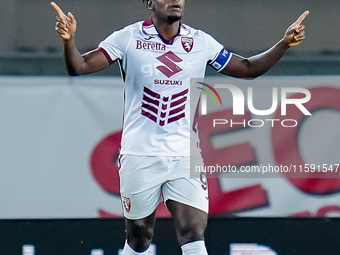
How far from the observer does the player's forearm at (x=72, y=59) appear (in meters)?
2.89

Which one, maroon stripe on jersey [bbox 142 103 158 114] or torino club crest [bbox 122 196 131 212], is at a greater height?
maroon stripe on jersey [bbox 142 103 158 114]

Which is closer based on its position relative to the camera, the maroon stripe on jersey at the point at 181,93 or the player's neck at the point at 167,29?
the maroon stripe on jersey at the point at 181,93

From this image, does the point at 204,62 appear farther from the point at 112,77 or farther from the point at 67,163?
the point at 67,163

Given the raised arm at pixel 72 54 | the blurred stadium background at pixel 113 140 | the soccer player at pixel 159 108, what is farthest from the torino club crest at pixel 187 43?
the blurred stadium background at pixel 113 140

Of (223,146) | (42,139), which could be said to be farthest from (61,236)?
(223,146)

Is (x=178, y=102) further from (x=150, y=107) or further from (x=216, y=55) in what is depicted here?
(x=216, y=55)

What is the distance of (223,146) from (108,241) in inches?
45.9

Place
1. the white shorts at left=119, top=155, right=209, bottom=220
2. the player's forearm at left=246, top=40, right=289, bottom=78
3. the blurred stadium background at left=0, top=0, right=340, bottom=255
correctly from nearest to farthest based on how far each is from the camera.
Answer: the white shorts at left=119, top=155, right=209, bottom=220 < the player's forearm at left=246, top=40, right=289, bottom=78 < the blurred stadium background at left=0, top=0, right=340, bottom=255

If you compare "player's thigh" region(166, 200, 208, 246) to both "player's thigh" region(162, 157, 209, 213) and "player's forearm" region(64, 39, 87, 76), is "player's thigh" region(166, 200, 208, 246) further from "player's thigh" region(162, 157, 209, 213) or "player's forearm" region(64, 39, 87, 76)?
"player's forearm" region(64, 39, 87, 76)

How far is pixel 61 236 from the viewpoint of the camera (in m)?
4.32

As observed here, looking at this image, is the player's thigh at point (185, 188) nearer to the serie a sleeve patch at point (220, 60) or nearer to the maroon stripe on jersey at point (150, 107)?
the maroon stripe on jersey at point (150, 107)

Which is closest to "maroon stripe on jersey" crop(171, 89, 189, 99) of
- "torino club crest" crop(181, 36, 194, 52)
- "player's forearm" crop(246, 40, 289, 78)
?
"torino club crest" crop(181, 36, 194, 52)

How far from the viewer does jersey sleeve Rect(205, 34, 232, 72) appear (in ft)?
10.9

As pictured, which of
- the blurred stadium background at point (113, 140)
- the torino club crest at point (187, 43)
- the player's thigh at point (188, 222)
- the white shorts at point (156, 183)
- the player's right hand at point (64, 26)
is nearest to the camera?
the player's right hand at point (64, 26)
